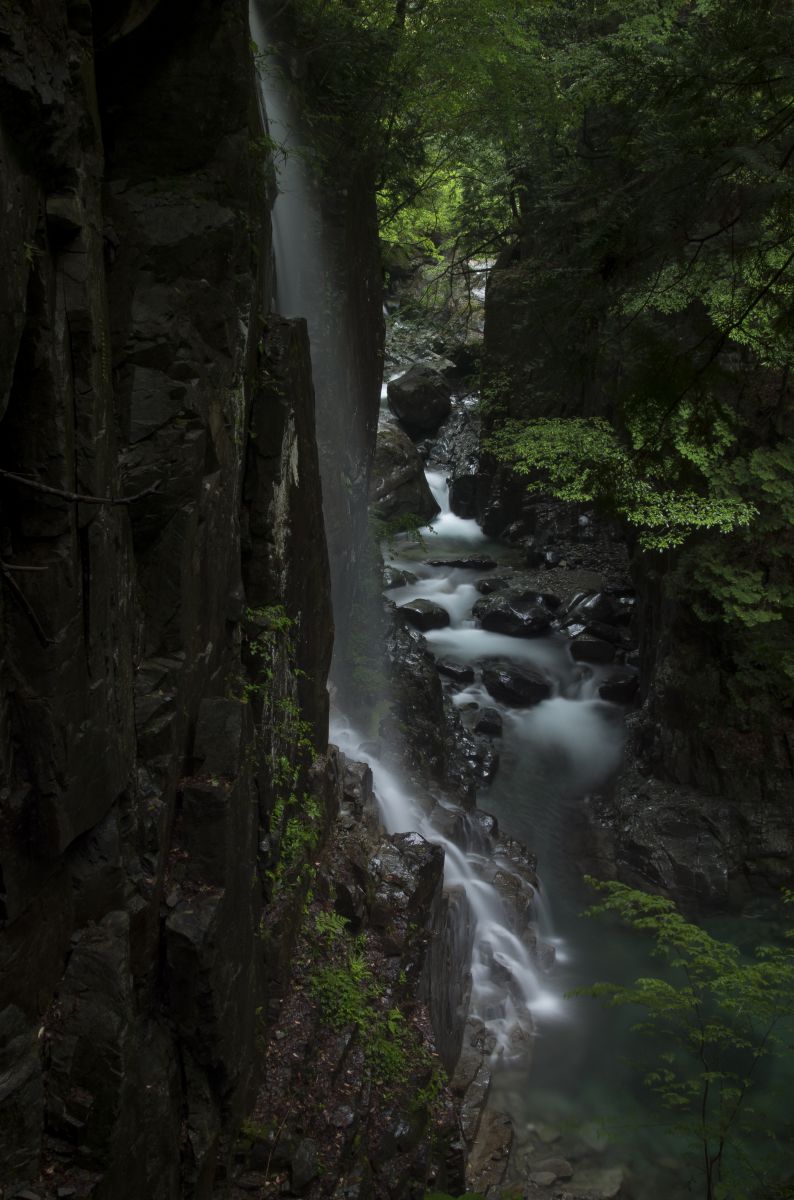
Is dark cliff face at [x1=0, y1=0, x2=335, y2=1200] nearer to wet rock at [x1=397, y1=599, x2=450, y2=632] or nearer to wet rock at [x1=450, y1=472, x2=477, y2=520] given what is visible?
wet rock at [x1=397, y1=599, x2=450, y2=632]


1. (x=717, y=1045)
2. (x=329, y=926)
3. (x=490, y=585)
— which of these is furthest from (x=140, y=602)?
(x=490, y=585)

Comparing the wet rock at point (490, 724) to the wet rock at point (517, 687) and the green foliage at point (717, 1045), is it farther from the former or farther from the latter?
the green foliage at point (717, 1045)

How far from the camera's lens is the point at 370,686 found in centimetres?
1230

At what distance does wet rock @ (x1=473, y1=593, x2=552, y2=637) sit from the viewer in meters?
16.8

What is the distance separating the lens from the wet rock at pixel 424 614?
1688 cm

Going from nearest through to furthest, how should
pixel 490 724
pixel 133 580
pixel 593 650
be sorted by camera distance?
pixel 133 580
pixel 490 724
pixel 593 650

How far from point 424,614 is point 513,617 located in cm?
178

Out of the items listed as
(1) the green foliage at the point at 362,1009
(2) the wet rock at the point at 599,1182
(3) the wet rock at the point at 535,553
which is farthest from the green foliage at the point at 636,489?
(3) the wet rock at the point at 535,553

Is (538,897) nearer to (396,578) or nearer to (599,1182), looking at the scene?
(599,1182)

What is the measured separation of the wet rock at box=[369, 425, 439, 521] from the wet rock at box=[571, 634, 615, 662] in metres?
5.91

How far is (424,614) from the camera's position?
1691cm

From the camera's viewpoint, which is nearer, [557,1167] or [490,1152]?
[490,1152]

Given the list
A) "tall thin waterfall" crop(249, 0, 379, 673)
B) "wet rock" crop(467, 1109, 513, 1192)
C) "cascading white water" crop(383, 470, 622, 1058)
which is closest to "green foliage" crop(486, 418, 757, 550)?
"tall thin waterfall" crop(249, 0, 379, 673)

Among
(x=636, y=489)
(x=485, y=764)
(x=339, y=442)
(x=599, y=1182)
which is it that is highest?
(x=339, y=442)
